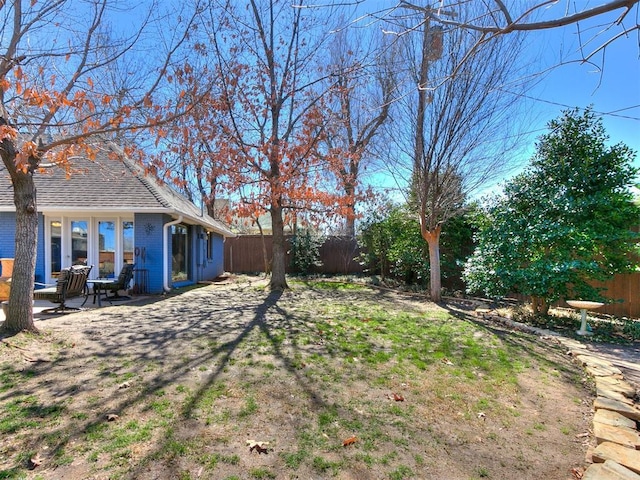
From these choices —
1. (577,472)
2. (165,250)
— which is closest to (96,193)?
(165,250)

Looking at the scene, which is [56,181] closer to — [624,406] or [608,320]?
[624,406]

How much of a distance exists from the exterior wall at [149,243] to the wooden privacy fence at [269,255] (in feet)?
24.7

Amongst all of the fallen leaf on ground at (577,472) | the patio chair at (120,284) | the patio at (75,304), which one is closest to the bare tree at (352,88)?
the patio chair at (120,284)

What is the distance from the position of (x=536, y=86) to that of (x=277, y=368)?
271 inches

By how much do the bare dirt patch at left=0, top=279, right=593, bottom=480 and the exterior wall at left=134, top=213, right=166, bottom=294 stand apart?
4.79 metres

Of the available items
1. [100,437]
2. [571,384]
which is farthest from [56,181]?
[571,384]

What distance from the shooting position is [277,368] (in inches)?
159

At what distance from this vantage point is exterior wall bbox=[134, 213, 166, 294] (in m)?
10.4

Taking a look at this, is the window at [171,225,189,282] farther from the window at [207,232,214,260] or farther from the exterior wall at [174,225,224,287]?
the window at [207,232,214,260]

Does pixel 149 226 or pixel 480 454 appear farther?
pixel 149 226

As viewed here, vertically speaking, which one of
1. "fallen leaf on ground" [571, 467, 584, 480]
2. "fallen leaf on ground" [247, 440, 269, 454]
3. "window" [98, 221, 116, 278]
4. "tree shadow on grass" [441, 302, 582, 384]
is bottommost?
"tree shadow on grass" [441, 302, 582, 384]

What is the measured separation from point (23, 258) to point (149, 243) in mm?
5518

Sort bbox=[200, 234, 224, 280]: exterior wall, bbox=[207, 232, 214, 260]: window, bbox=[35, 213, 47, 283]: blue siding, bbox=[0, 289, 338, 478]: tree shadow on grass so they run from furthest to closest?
bbox=[207, 232, 214, 260]: window < bbox=[200, 234, 224, 280]: exterior wall < bbox=[35, 213, 47, 283]: blue siding < bbox=[0, 289, 338, 478]: tree shadow on grass

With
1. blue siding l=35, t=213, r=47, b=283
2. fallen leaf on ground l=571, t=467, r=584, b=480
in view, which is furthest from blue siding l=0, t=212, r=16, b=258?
fallen leaf on ground l=571, t=467, r=584, b=480
